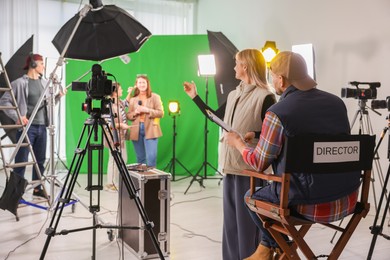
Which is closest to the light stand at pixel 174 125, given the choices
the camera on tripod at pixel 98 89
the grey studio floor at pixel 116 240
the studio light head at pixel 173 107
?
the studio light head at pixel 173 107

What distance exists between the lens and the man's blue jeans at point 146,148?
6.07 meters

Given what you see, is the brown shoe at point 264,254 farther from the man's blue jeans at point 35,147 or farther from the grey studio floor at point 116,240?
the man's blue jeans at point 35,147

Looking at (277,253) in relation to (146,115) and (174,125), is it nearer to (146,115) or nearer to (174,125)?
(146,115)

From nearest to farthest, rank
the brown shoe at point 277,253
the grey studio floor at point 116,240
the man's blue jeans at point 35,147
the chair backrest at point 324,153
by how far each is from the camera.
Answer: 1. the chair backrest at point 324,153
2. the brown shoe at point 277,253
3. the grey studio floor at point 116,240
4. the man's blue jeans at point 35,147

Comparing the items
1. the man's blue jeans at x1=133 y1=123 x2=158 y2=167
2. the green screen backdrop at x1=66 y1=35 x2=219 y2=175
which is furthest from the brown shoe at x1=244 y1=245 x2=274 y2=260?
the green screen backdrop at x1=66 y1=35 x2=219 y2=175

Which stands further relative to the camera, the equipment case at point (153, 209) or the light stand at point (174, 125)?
the light stand at point (174, 125)

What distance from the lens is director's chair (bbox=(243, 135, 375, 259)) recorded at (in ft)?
6.14

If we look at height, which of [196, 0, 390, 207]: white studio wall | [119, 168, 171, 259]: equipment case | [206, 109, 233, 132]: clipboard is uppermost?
[196, 0, 390, 207]: white studio wall

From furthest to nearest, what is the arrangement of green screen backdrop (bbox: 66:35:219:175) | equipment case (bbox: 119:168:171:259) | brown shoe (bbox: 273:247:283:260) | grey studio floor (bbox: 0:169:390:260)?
green screen backdrop (bbox: 66:35:219:175)
grey studio floor (bbox: 0:169:390:260)
equipment case (bbox: 119:168:171:259)
brown shoe (bbox: 273:247:283:260)

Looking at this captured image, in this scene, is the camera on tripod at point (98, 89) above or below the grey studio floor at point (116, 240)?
above

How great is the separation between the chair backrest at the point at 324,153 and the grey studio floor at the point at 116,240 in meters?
1.54

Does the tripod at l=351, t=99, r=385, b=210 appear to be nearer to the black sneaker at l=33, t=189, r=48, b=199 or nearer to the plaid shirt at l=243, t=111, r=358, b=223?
the plaid shirt at l=243, t=111, r=358, b=223

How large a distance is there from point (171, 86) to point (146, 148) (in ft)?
4.65

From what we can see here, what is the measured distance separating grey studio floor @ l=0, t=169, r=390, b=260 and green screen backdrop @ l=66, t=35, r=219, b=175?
6.62 feet
